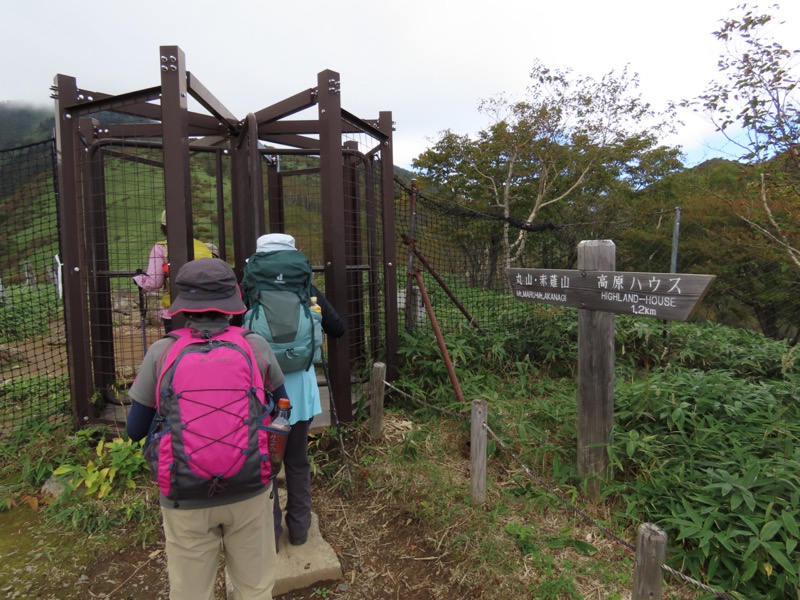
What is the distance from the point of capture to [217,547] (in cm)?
182

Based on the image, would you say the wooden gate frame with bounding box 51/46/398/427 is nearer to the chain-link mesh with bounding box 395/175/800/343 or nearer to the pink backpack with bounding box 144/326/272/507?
the chain-link mesh with bounding box 395/175/800/343

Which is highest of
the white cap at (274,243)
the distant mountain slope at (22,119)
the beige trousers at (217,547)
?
the distant mountain slope at (22,119)

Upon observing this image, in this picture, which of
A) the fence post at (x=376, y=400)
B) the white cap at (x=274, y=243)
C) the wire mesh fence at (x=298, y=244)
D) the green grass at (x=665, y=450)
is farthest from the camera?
the wire mesh fence at (x=298, y=244)

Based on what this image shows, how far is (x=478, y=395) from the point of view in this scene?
4191mm

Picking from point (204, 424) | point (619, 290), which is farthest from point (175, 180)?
point (619, 290)

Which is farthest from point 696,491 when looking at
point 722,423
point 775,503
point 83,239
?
point 83,239

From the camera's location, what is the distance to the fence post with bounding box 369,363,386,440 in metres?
3.65

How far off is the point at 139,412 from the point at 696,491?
2.91 m

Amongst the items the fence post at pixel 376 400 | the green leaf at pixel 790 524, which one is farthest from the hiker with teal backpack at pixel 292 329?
the green leaf at pixel 790 524

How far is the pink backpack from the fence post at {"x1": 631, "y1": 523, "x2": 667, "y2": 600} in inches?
59.3

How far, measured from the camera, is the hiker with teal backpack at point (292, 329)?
2455mm

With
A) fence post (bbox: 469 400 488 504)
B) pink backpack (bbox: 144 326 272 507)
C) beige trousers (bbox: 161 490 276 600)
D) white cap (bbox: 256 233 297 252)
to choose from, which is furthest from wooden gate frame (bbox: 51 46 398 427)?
beige trousers (bbox: 161 490 276 600)

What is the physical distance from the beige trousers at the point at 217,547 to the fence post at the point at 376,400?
5.76 ft

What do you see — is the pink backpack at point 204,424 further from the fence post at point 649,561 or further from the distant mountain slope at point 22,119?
the distant mountain slope at point 22,119
